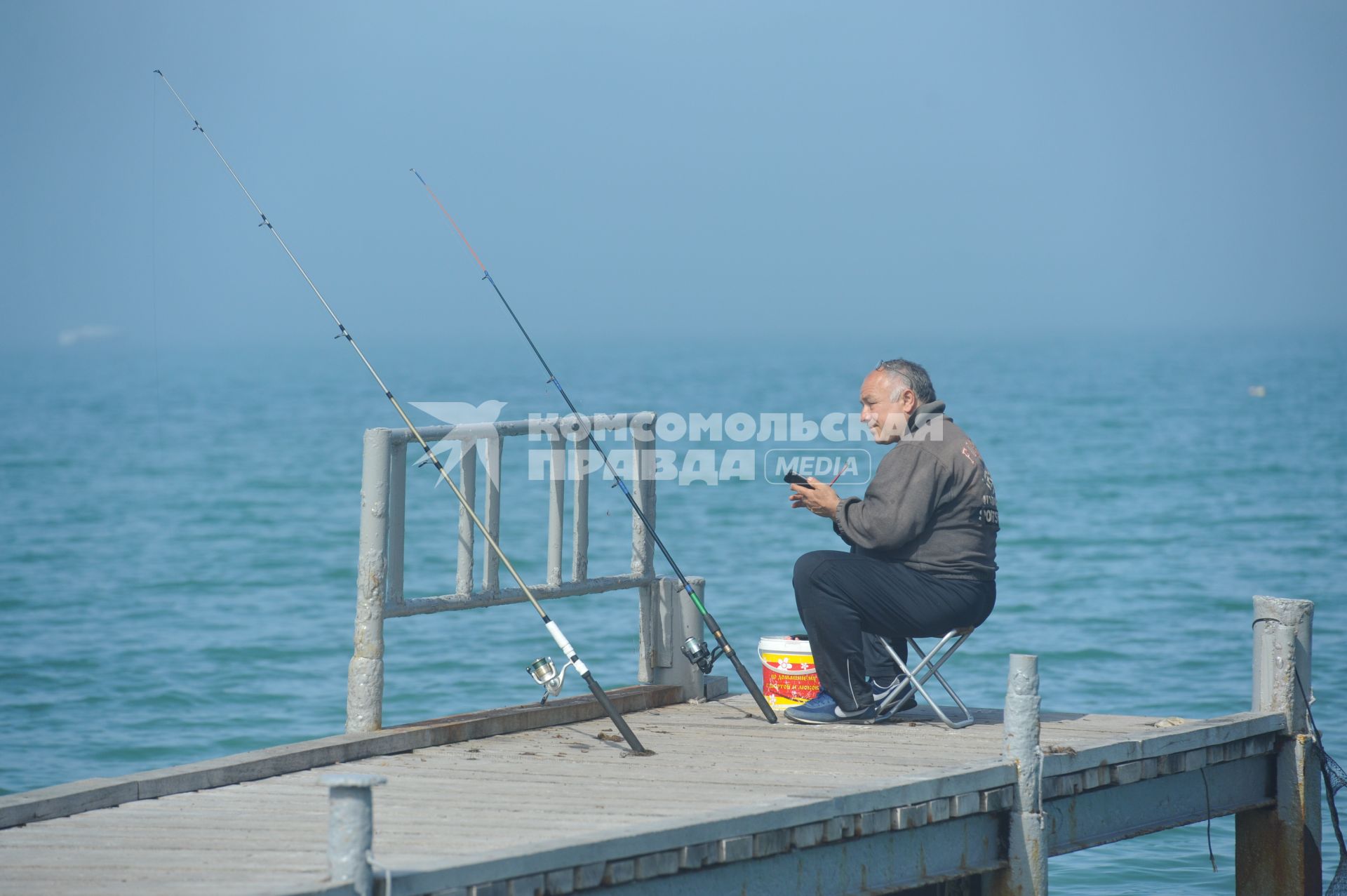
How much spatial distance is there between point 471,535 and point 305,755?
2.98 ft

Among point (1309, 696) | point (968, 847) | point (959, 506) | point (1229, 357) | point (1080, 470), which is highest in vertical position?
point (1229, 357)

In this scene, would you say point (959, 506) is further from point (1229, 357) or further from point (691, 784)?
point (1229, 357)

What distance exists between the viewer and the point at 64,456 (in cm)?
3750

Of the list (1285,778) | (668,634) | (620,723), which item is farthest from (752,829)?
(1285,778)

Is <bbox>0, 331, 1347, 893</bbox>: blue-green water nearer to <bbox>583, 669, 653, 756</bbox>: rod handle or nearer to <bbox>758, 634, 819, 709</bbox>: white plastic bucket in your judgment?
<bbox>583, 669, 653, 756</bbox>: rod handle

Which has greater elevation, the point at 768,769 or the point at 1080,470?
the point at 1080,470

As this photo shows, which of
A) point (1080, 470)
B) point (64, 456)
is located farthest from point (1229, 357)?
point (64, 456)

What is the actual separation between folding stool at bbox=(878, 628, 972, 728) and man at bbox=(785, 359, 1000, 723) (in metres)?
0.04

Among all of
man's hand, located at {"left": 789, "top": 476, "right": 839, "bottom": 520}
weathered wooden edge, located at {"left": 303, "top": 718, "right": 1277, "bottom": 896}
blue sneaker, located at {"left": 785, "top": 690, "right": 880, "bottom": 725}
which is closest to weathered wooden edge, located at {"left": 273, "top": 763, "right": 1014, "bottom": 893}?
weathered wooden edge, located at {"left": 303, "top": 718, "right": 1277, "bottom": 896}

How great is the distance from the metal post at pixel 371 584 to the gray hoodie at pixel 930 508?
4.65ft

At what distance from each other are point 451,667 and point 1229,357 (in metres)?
75.3

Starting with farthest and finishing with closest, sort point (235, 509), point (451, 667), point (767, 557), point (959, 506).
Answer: point (235, 509) → point (767, 557) → point (451, 667) → point (959, 506)

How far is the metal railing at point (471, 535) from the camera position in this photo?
5254 millimetres

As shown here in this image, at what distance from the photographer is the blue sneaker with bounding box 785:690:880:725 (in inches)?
219
